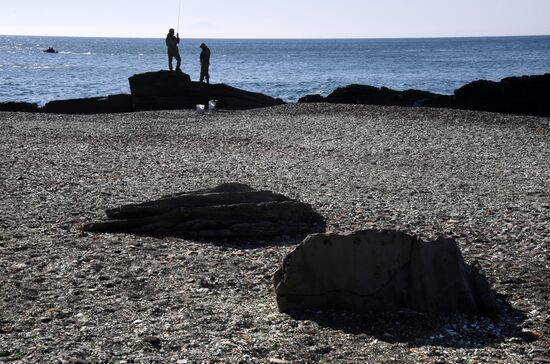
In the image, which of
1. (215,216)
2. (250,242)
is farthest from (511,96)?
(250,242)

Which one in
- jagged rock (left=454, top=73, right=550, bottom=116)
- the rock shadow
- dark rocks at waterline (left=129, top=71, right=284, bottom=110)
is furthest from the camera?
dark rocks at waterline (left=129, top=71, right=284, bottom=110)

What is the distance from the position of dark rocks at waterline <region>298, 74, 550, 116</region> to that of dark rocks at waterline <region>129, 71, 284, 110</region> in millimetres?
Answer: 3294

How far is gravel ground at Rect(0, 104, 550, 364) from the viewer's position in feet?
21.5

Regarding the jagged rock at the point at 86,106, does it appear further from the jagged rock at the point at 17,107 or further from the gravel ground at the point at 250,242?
the gravel ground at the point at 250,242

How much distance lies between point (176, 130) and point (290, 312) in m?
15.9

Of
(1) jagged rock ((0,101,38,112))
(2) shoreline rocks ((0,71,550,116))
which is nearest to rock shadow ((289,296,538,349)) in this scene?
(2) shoreline rocks ((0,71,550,116))

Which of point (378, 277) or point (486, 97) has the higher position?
point (486, 97)

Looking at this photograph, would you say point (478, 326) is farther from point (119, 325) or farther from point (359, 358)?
point (119, 325)

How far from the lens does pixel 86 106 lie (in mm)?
29234

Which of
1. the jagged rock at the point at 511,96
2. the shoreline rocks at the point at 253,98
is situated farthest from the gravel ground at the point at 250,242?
the shoreline rocks at the point at 253,98

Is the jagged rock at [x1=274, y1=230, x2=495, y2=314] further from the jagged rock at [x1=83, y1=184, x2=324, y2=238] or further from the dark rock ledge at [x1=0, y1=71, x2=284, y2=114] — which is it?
the dark rock ledge at [x1=0, y1=71, x2=284, y2=114]

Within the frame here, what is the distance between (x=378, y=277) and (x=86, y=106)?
2357 cm

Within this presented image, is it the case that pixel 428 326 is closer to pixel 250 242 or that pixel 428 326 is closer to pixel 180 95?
pixel 250 242

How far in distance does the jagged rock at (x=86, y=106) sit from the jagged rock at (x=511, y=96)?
12733 millimetres
